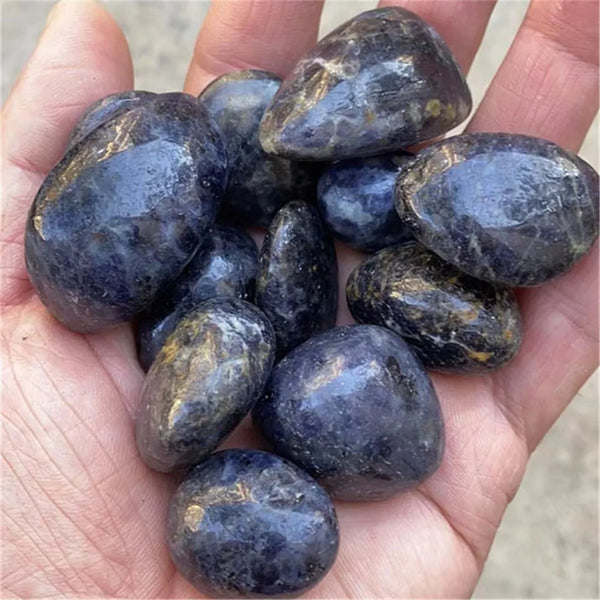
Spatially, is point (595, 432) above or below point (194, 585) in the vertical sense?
below

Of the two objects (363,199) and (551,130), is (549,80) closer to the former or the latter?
(551,130)

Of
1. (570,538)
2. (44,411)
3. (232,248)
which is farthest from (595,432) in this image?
(44,411)

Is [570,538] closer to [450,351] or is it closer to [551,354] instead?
[551,354]

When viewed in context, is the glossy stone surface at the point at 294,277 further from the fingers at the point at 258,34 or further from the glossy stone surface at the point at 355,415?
the fingers at the point at 258,34

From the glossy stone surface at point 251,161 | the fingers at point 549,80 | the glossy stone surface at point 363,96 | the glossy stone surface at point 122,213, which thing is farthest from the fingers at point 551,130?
the glossy stone surface at point 122,213

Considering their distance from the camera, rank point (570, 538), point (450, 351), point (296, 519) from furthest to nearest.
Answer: point (570, 538) → point (450, 351) → point (296, 519)

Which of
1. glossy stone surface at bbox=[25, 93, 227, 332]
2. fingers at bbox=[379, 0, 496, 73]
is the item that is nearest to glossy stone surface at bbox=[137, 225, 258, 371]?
glossy stone surface at bbox=[25, 93, 227, 332]

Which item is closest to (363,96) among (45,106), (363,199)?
(363,199)

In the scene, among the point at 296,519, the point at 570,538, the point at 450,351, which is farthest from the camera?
the point at 570,538
